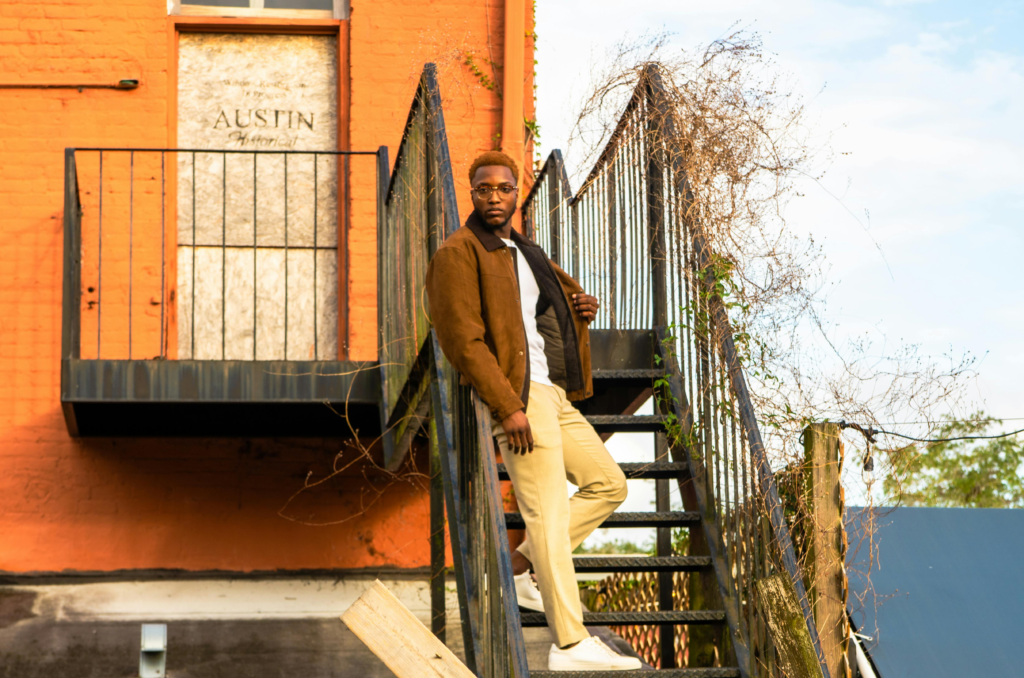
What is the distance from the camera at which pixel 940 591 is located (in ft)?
19.0

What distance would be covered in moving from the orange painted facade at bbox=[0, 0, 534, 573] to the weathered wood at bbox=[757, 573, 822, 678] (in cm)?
364

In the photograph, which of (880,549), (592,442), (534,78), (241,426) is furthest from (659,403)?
(534,78)

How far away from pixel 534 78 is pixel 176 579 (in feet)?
13.6

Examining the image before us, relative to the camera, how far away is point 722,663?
14.8ft

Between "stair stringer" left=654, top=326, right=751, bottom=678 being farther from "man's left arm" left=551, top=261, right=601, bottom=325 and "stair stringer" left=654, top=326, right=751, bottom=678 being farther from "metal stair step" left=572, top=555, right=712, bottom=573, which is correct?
"man's left arm" left=551, top=261, right=601, bottom=325

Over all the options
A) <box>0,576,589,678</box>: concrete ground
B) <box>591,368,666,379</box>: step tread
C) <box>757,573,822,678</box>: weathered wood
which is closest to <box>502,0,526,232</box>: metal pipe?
<box>591,368,666,379</box>: step tread

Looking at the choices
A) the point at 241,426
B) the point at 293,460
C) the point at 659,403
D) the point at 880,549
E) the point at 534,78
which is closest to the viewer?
the point at 659,403

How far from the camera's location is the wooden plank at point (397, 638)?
350cm

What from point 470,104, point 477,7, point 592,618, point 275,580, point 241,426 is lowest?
point 275,580

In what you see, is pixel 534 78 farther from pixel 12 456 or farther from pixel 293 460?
pixel 12 456

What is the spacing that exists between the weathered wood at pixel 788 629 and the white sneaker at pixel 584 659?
556mm

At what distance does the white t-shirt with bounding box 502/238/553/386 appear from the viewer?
4230 mm

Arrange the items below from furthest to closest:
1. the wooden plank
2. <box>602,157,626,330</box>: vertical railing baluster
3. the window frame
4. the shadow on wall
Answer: the window frame, the shadow on wall, <box>602,157,626,330</box>: vertical railing baluster, the wooden plank

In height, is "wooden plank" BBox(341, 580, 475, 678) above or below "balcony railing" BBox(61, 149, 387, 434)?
below
